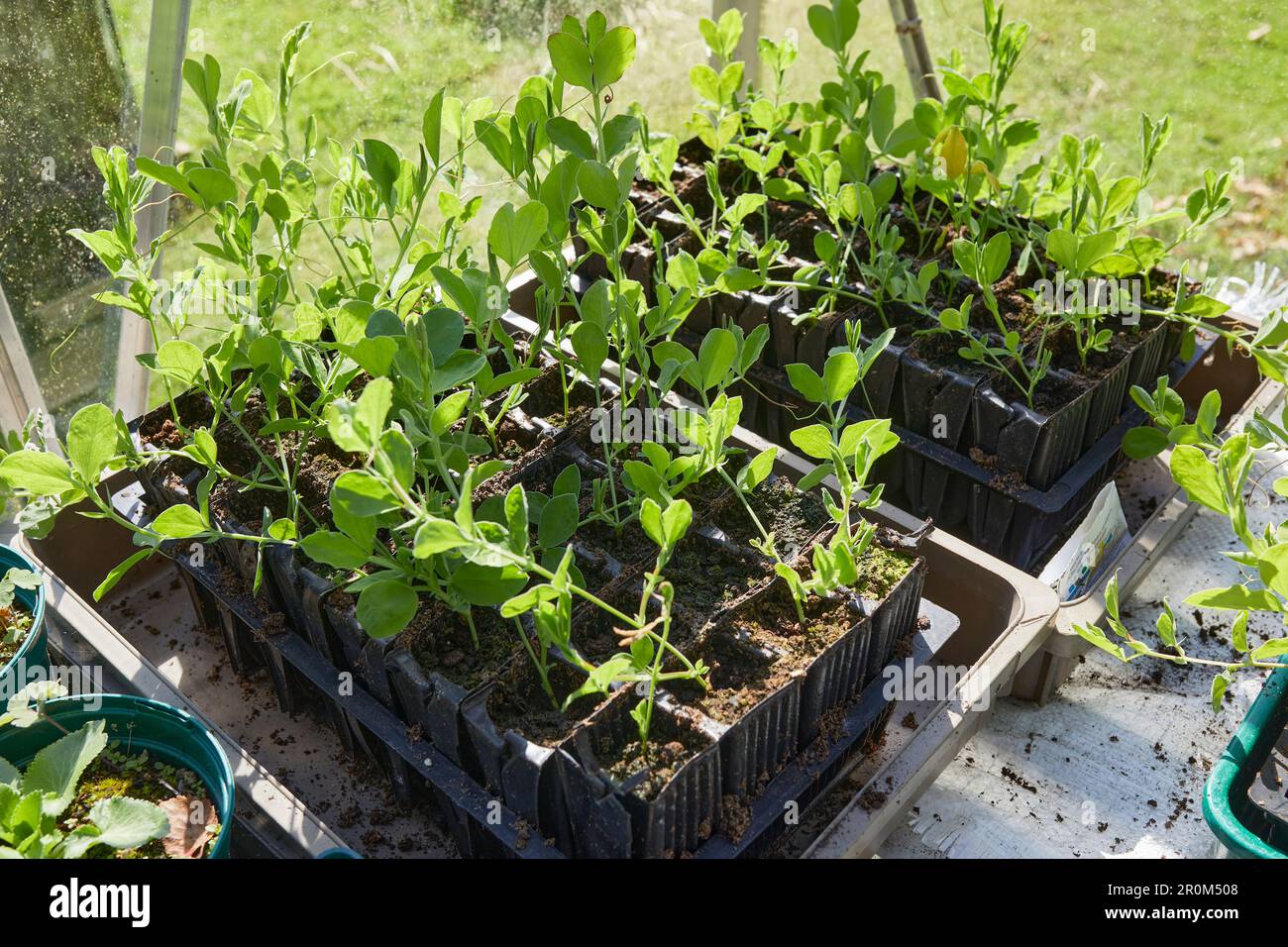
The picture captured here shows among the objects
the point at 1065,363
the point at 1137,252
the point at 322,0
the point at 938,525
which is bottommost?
the point at 938,525

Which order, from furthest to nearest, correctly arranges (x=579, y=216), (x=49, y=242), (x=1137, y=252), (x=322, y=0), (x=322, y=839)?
(x=322, y=0) → (x=49, y=242) → (x=1137, y=252) → (x=579, y=216) → (x=322, y=839)

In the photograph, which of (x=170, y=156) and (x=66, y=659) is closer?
(x=66, y=659)

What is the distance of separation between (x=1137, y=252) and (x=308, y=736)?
1.06m

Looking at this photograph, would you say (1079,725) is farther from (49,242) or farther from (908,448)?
(49,242)

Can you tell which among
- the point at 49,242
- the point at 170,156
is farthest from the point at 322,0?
the point at 49,242

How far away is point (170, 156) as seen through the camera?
4.81ft

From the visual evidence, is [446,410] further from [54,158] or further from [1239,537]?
[54,158]

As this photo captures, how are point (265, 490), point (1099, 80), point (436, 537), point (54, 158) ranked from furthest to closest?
1. point (1099, 80)
2. point (54, 158)
3. point (265, 490)
4. point (436, 537)

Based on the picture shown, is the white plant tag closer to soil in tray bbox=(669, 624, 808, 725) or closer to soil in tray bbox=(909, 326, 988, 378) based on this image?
soil in tray bbox=(909, 326, 988, 378)

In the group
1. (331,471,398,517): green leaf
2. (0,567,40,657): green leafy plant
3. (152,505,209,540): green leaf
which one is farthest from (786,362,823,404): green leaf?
(0,567,40,657): green leafy plant

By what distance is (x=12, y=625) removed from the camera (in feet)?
3.92

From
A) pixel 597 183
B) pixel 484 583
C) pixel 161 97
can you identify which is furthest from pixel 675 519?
pixel 161 97

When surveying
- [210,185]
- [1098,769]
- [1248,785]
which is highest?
[210,185]

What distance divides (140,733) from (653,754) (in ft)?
1.65
